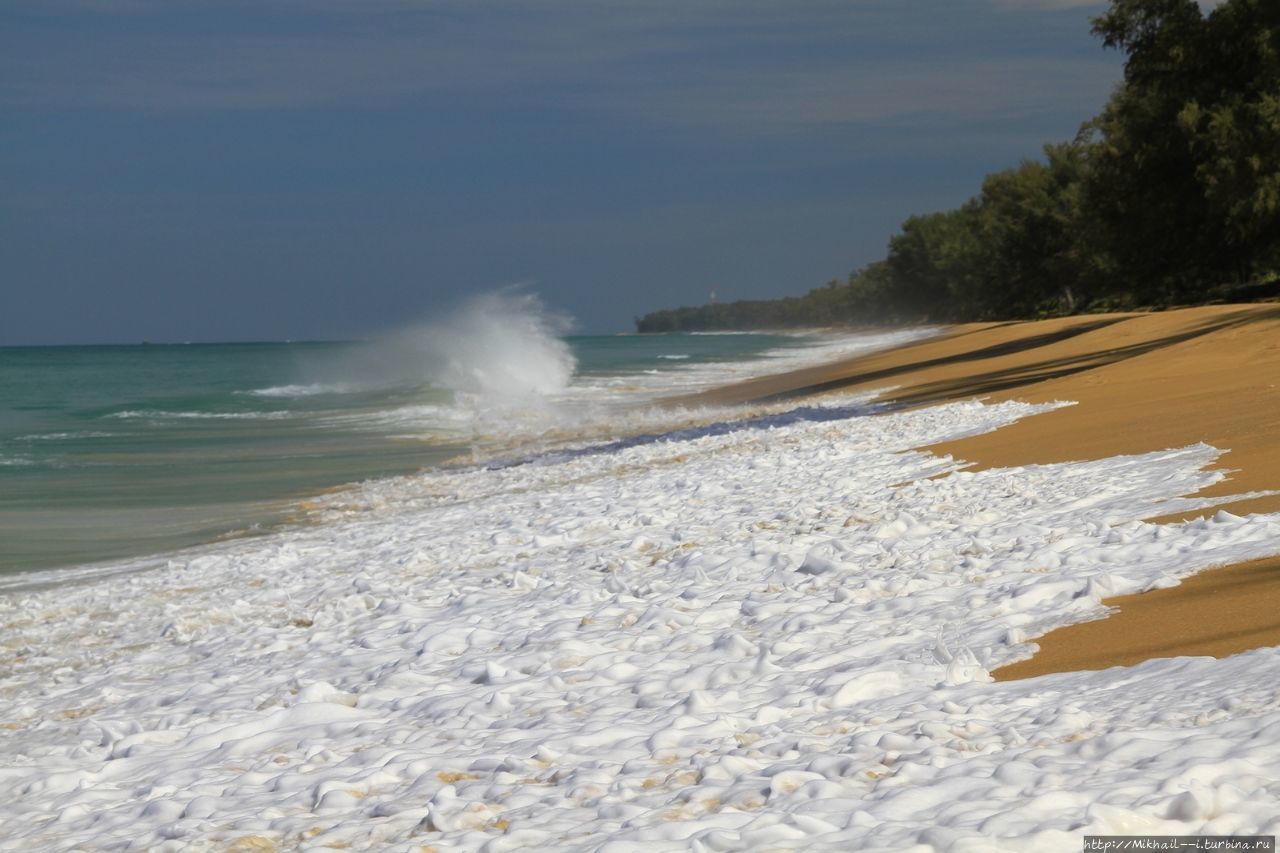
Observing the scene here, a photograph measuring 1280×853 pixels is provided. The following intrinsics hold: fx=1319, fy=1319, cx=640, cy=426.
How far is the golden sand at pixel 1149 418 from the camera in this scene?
640 cm

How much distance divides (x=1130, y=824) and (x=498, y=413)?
35.2m

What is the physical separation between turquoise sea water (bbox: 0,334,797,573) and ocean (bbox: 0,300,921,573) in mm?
64

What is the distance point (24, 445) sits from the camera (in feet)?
113

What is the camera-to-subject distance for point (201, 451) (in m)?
30.2

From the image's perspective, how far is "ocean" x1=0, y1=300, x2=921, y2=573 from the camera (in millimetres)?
18844

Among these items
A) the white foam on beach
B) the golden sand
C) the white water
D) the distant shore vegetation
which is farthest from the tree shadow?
the white foam on beach

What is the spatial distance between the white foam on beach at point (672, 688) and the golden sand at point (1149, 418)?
1.02ft

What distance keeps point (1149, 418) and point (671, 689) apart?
9446 mm

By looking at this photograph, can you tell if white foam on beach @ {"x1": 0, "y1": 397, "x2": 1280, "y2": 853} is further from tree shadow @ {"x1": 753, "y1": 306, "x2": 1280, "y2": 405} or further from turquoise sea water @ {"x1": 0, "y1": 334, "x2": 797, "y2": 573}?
tree shadow @ {"x1": 753, "y1": 306, "x2": 1280, "y2": 405}

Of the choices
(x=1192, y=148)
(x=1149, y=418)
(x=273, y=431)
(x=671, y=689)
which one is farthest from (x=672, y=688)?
(x=1192, y=148)

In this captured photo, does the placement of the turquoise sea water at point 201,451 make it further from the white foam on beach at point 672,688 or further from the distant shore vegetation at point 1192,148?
the distant shore vegetation at point 1192,148

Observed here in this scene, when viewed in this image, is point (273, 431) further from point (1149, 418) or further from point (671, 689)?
point (671, 689)

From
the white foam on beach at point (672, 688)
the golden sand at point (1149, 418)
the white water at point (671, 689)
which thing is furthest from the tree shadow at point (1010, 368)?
the white foam on beach at point (672, 688)

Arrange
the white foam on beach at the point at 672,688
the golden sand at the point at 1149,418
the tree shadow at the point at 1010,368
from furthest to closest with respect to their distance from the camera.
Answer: the tree shadow at the point at 1010,368 → the golden sand at the point at 1149,418 → the white foam on beach at the point at 672,688
